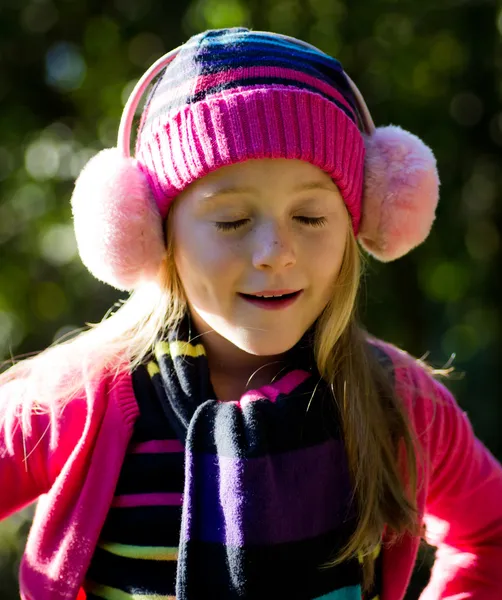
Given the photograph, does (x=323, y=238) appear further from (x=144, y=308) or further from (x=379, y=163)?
(x=144, y=308)

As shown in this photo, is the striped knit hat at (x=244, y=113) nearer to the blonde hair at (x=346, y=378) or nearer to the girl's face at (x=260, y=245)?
the girl's face at (x=260, y=245)

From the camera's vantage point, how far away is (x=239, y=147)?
1.24m

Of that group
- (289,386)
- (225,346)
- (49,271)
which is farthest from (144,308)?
(49,271)

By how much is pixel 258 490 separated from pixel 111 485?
23 cm

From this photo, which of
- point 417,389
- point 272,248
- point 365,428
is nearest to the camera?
point 272,248

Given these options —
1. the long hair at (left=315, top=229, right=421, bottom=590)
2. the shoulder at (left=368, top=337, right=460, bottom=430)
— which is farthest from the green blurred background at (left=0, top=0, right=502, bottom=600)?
the long hair at (left=315, top=229, right=421, bottom=590)

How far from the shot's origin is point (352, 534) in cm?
133

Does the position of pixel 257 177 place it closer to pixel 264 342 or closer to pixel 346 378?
pixel 264 342

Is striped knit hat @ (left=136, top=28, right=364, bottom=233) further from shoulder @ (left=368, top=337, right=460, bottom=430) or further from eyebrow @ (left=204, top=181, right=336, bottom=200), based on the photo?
shoulder @ (left=368, top=337, right=460, bottom=430)

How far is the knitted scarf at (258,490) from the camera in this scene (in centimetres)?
123

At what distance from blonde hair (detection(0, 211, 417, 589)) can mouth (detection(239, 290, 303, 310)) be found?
0.14m

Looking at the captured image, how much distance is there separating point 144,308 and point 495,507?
0.74m

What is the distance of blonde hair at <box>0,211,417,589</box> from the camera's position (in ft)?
4.42

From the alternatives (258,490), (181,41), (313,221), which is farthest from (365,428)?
(181,41)
